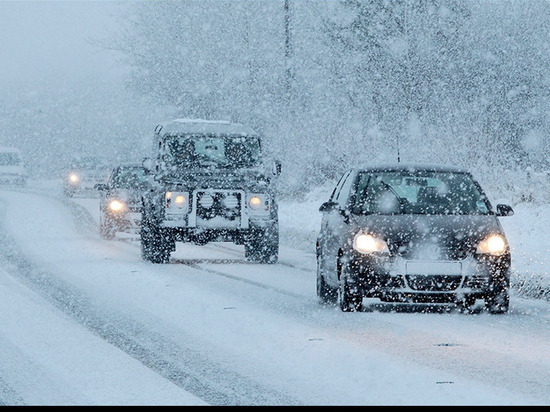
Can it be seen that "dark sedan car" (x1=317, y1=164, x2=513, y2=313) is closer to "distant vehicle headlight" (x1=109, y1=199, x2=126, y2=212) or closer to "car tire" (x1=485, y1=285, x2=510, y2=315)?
"car tire" (x1=485, y1=285, x2=510, y2=315)

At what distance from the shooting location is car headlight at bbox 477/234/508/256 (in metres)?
13.0

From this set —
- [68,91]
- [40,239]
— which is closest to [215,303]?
[40,239]

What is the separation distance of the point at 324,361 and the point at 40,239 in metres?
17.0

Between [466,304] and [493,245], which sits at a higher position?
[493,245]

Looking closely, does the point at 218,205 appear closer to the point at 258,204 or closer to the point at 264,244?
the point at 258,204

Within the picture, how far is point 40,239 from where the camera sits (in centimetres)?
2603

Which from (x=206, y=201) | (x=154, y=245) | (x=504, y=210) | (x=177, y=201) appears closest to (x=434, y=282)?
(x=504, y=210)

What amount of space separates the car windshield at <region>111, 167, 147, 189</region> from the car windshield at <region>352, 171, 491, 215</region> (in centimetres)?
1224

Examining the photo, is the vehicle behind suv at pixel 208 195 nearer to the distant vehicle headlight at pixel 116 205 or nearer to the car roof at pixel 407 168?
the distant vehicle headlight at pixel 116 205

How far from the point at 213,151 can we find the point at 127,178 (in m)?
5.47

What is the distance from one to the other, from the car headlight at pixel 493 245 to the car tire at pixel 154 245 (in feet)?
26.9

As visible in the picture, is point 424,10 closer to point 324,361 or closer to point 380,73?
point 380,73

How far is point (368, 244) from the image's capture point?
13008 mm

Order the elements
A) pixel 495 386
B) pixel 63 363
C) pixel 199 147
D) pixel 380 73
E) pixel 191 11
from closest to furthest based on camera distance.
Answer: pixel 495 386
pixel 63 363
pixel 199 147
pixel 380 73
pixel 191 11
